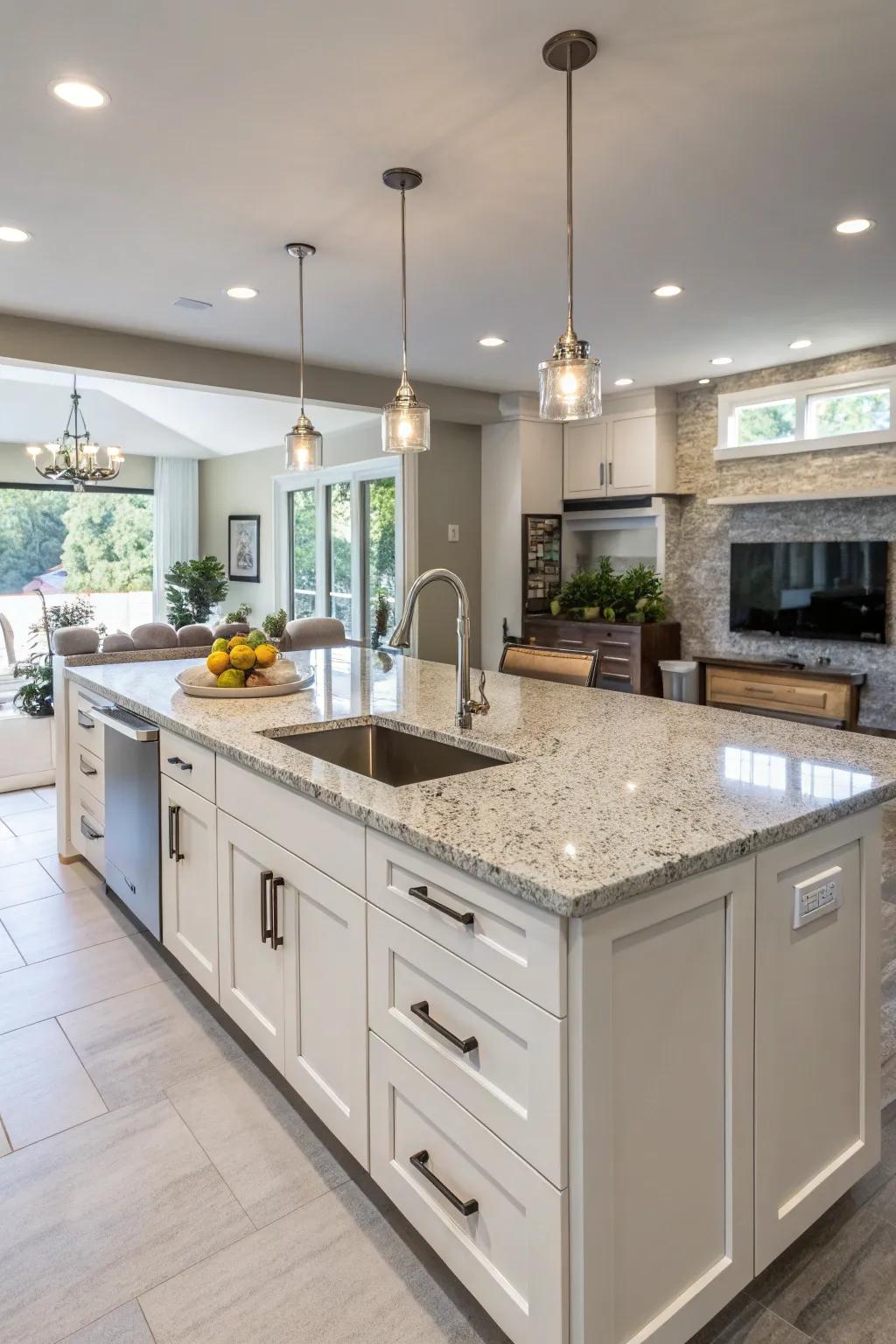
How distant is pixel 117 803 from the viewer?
284 cm

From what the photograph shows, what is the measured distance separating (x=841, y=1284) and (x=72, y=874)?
3.04 metres

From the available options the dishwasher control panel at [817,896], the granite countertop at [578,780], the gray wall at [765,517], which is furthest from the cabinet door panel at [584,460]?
the dishwasher control panel at [817,896]

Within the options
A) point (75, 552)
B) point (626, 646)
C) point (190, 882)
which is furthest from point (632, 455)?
point (75, 552)

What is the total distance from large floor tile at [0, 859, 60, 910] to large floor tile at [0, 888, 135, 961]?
58 millimetres

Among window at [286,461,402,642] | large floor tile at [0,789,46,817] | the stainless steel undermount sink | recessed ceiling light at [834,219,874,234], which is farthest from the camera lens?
window at [286,461,402,642]

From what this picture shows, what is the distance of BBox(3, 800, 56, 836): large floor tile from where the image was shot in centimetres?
402

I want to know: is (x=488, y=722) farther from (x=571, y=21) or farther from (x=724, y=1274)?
(x=571, y=21)

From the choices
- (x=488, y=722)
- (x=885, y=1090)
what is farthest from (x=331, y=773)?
(x=885, y=1090)

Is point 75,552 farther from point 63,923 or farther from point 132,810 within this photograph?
point 132,810

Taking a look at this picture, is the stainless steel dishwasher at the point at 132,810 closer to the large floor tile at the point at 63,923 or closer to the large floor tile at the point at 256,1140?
the large floor tile at the point at 63,923

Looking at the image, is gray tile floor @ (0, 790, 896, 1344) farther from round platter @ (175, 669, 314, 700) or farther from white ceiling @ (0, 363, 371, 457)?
white ceiling @ (0, 363, 371, 457)

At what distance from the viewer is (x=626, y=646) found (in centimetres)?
604

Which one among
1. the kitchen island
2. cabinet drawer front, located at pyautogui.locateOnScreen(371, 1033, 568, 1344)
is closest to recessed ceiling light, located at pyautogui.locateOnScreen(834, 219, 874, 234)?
the kitchen island

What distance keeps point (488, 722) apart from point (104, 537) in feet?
27.5
